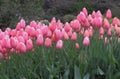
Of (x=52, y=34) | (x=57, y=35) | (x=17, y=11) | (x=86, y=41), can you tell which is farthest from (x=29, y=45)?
(x=17, y=11)

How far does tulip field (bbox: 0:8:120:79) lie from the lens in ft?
12.4

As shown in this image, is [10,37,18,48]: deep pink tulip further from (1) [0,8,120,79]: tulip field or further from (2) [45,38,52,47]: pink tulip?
(2) [45,38,52,47]: pink tulip

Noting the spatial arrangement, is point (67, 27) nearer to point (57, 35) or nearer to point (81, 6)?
point (57, 35)

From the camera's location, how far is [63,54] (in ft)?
13.0

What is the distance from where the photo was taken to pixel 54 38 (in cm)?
414

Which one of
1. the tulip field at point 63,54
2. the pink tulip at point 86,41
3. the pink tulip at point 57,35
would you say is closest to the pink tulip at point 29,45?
the tulip field at point 63,54

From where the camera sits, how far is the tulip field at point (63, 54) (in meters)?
3.79

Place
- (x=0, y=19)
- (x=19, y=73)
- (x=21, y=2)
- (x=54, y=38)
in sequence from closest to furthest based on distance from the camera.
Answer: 1. (x=19, y=73)
2. (x=54, y=38)
3. (x=0, y=19)
4. (x=21, y=2)

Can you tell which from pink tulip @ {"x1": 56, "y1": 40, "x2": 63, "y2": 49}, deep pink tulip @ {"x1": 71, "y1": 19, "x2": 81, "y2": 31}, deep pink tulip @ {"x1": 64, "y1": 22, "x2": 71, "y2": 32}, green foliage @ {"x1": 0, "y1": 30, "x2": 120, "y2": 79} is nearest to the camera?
green foliage @ {"x1": 0, "y1": 30, "x2": 120, "y2": 79}

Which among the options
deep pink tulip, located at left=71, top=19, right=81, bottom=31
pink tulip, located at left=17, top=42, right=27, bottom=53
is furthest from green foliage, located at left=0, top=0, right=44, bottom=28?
pink tulip, located at left=17, top=42, right=27, bottom=53

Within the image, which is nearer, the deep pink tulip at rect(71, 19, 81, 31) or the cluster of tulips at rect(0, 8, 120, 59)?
the cluster of tulips at rect(0, 8, 120, 59)

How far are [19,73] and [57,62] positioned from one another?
14.7 inches

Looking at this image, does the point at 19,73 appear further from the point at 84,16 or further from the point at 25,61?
the point at 84,16

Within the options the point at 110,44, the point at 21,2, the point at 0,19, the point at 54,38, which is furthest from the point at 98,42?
the point at 21,2
